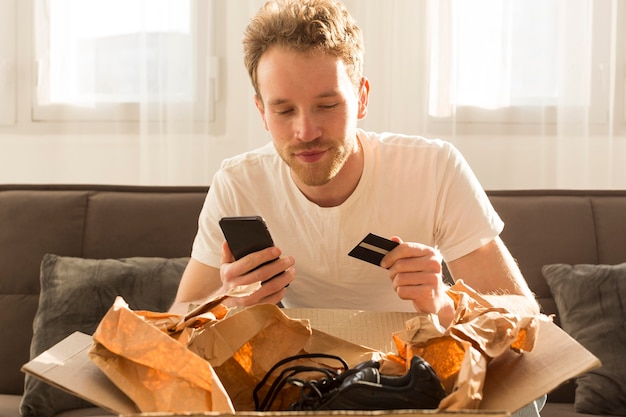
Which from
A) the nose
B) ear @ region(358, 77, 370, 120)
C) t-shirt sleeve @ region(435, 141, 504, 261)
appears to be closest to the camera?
the nose

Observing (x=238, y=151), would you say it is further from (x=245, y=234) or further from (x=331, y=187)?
(x=245, y=234)

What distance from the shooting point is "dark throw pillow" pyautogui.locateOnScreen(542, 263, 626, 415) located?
197 centimetres

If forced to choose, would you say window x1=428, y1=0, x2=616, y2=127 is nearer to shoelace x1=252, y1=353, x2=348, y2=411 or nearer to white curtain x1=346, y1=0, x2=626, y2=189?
white curtain x1=346, y1=0, x2=626, y2=189

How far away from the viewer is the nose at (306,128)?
1557mm

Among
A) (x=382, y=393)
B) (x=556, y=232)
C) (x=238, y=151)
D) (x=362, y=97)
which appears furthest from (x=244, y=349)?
(x=238, y=151)

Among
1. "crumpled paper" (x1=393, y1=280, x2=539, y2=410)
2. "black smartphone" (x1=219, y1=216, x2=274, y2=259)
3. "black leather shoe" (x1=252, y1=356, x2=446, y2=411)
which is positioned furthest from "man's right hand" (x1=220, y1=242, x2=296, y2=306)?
"black leather shoe" (x1=252, y1=356, x2=446, y2=411)

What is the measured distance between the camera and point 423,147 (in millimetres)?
1789

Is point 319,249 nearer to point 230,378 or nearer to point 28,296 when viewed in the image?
point 230,378

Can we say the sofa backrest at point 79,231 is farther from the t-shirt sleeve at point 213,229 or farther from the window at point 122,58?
the window at point 122,58

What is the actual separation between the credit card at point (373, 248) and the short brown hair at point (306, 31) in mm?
463

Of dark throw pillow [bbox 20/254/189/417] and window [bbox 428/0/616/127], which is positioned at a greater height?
window [bbox 428/0/616/127]

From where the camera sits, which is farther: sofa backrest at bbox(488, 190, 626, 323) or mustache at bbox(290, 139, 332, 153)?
sofa backrest at bbox(488, 190, 626, 323)

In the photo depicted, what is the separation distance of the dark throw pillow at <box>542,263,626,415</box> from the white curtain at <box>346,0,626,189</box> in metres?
0.75

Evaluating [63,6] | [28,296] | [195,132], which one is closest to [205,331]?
[28,296]
